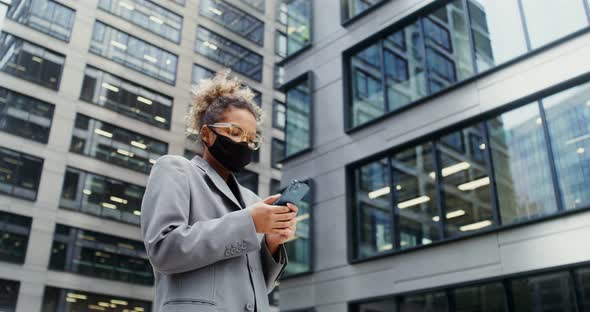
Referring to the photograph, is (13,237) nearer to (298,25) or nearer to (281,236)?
(298,25)

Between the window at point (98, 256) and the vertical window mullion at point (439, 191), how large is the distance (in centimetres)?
1816

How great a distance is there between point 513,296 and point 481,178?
2556 mm

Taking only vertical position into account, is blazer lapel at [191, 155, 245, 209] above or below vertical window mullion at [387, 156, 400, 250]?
below

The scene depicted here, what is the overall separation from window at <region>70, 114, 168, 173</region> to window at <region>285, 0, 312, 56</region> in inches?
490

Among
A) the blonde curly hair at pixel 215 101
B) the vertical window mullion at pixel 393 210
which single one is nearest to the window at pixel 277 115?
the vertical window mullion at pixel 393 210

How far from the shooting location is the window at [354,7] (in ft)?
55.2

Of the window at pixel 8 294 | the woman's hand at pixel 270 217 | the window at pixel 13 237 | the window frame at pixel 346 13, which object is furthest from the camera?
the window at pixel 13 237

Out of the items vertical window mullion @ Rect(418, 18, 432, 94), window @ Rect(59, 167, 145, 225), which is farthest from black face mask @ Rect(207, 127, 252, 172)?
window @ Rect(59, 167, 145, 225)

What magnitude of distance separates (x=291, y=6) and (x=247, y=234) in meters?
18.6

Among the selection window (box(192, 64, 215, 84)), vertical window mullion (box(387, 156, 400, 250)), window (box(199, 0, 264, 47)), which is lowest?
vertical window mullion (box(387, 156, 400, 250))

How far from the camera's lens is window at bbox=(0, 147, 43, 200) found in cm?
2369

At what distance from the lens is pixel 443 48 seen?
14.0 metres

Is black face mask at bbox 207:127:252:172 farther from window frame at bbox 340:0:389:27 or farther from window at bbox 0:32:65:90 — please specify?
window at bbox 0:32:65:90

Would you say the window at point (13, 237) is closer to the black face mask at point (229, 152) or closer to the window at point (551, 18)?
the window at point (551, 18)
